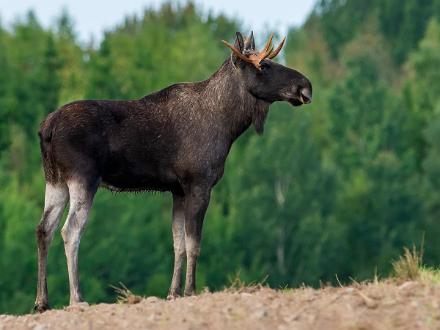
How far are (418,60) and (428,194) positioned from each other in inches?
595

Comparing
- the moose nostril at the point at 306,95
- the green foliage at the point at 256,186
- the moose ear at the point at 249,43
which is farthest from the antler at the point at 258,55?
the green foliage at the point at 256,186

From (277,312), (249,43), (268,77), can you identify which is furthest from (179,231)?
(277,312)

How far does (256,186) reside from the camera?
66.9 metres

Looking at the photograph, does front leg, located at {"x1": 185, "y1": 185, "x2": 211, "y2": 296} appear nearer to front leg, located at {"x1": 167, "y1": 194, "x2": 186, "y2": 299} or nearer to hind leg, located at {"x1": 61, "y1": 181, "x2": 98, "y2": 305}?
front leg, located at {"x1": 167, "y1": 194, "x2": 186, "y2": 299}

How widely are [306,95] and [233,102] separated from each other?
0.84 metres

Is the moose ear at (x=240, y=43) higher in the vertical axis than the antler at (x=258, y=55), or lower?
higher

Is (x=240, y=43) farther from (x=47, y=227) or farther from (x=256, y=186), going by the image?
(x=256, y=186)

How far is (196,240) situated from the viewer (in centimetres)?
1426

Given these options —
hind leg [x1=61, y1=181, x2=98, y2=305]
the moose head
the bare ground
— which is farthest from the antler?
the bare ground

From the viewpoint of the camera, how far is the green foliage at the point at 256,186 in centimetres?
6081

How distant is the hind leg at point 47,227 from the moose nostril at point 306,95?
281cm

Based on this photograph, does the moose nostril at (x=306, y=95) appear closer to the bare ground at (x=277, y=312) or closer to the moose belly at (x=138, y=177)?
the moose belly at (x=138, y=177)

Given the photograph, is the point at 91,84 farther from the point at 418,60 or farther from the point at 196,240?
the point at 196,240

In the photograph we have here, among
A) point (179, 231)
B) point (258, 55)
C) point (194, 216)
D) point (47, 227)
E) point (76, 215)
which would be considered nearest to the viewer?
point (76, 215)
